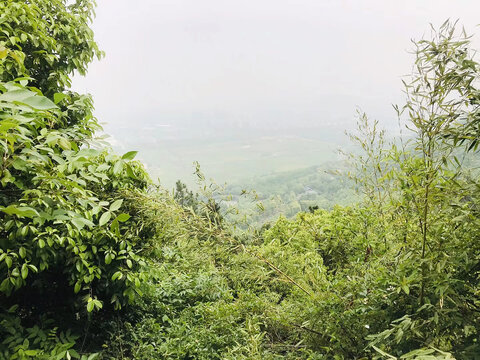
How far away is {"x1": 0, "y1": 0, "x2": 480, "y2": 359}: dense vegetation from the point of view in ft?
3.93

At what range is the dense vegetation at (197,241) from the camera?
120 centimetres

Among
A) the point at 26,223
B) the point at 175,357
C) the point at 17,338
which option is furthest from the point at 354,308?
the point at 17,338

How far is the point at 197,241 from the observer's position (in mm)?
2160

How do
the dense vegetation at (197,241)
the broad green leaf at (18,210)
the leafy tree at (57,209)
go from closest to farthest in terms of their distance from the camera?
the broad green leaf at (18,210)
the dense vegetation at (197,241)
the leafy tree at (57,209)

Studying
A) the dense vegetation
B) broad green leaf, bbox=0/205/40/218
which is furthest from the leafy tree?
broad green leaf, bbox=0/205/40/218

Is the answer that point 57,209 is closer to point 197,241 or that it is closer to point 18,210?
point 18,210

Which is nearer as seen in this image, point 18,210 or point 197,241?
point 18,210

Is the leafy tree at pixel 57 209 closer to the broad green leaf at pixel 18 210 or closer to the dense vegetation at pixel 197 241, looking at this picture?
the dense vegetation at pixel 197 241

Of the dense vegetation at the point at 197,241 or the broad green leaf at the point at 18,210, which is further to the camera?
the dense vegetation at the point at 197,241

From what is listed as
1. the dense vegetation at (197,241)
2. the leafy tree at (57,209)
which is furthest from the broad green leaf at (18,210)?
the leafy tree at (57,209)

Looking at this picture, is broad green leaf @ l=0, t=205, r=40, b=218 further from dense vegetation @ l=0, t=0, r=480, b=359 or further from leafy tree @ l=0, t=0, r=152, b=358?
leafy tree @ l=0, t=0, r=152, b=358

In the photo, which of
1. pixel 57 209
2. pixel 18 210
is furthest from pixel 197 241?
A: pixel 18 210

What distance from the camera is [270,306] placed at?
2.52 meters

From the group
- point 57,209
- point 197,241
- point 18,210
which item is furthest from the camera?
point 197,241
